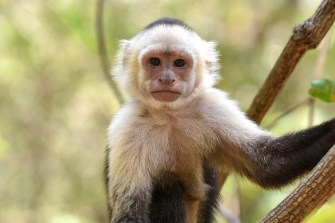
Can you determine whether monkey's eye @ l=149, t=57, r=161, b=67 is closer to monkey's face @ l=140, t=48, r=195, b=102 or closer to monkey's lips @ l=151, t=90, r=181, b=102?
monkey's face @ l=140, t=48, r=195, b=102

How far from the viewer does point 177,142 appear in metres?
3.49

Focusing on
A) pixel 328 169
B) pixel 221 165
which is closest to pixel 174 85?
pixel 221 165

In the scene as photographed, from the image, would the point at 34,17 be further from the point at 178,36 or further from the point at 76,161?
the point at 178,36

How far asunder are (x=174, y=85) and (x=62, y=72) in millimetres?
4811

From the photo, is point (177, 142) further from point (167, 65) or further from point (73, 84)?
point (73, 84)

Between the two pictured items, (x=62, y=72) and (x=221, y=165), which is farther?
(x=62, y=72)

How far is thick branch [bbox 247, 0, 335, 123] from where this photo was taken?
315 cm

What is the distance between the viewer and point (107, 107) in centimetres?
766

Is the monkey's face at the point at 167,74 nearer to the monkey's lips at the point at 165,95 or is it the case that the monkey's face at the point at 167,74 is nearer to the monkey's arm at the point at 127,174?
the monkey's lips at the point at 165,95

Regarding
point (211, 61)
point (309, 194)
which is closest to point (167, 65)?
point (211, 61)

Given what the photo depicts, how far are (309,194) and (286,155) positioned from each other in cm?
74

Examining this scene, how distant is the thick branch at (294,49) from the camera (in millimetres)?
3146

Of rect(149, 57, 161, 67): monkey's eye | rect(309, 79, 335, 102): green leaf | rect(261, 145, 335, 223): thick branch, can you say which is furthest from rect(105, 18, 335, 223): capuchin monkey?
rect(261, 145, 335, 223): thick branch

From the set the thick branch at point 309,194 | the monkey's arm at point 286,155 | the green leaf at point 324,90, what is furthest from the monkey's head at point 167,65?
the thick branch at point 309,194
